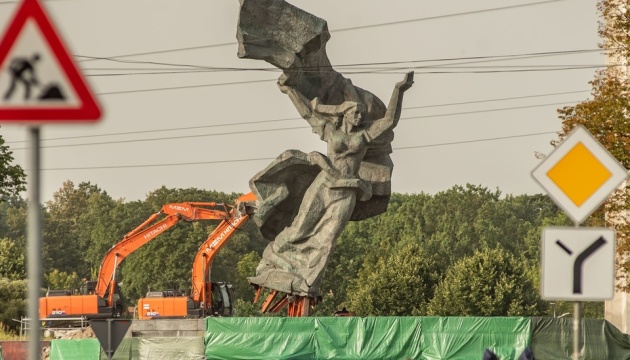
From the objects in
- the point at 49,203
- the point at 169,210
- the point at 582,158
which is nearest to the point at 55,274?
the point at 49,203

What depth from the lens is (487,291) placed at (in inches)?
3282

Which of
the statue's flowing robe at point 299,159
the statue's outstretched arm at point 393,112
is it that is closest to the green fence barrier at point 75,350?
the statue's flowing robe at point 299,159

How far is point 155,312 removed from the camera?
53.2 metres

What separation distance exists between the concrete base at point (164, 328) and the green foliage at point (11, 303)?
31809 mm

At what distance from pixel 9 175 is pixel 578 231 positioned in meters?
42.9

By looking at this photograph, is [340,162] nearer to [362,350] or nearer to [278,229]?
[278,229]

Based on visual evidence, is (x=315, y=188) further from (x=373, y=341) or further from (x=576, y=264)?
(x=576, y=264)

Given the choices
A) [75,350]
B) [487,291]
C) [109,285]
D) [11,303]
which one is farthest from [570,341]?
[11,303]

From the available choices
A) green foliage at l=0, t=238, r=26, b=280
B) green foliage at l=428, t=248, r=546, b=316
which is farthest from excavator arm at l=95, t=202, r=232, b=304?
green foliage at l=0, t=238, r=26, b=280

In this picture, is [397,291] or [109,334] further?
[397,291]

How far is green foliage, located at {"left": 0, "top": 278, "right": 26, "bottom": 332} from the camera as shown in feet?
255

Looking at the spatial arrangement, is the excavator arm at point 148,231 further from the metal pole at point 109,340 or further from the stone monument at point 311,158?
the metal pole at point 109,340

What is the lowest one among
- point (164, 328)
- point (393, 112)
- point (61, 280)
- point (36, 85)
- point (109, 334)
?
point (61, 280)

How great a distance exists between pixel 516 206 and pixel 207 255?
91281 millimetres
